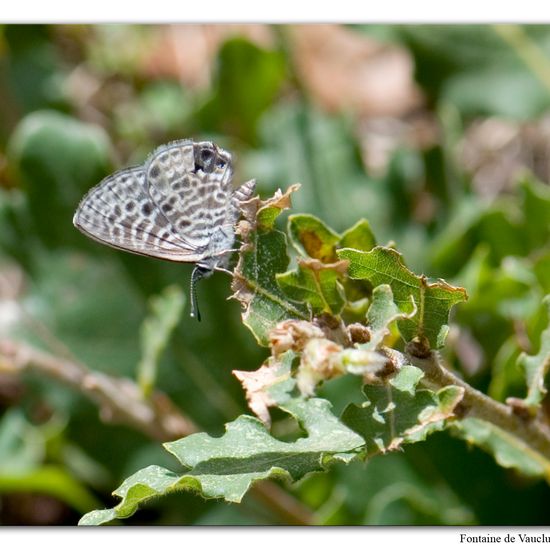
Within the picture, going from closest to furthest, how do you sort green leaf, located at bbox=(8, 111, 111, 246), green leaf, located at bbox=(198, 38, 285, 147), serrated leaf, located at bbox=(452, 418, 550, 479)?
serrated leaf, located at bbox=(452, 418, 550, 479)
green leaf, located at bbox=(8, 111, 111, 246)
green leaf, located at bbox=(198, 38, 285, 147)

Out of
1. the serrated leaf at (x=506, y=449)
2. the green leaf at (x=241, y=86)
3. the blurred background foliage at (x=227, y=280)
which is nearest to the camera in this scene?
the serrated leaf at (x=506, y=449)

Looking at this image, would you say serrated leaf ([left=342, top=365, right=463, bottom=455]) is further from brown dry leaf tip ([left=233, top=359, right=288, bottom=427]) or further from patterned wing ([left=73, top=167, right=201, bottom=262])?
patterned wing ([left=73, top=167, right=201, bottom=262])

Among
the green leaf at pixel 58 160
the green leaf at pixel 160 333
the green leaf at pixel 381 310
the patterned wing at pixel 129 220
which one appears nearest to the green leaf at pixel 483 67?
the green leaf at pixel 58 160

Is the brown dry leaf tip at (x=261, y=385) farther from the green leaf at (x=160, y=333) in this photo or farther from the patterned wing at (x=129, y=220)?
Answer: the green leaf at (x=160, y=333)

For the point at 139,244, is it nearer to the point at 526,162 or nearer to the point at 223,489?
the point at 223,489

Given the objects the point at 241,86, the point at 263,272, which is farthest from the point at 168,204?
the point at 241,86

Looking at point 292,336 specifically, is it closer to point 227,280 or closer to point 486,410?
point 486,410

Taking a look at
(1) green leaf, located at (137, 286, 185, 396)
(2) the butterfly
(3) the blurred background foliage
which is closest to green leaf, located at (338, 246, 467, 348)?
(2) the butterfly
